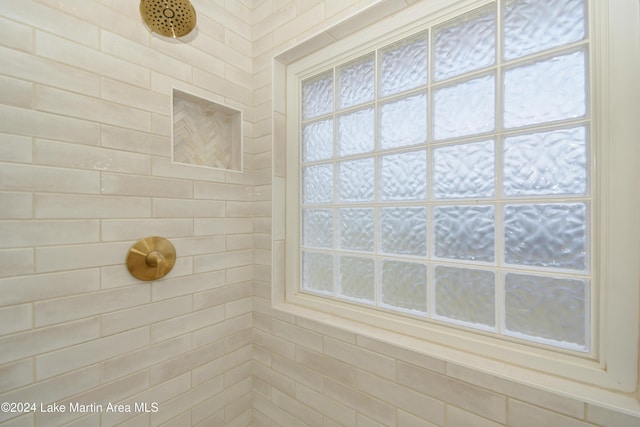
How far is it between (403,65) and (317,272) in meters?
0.95

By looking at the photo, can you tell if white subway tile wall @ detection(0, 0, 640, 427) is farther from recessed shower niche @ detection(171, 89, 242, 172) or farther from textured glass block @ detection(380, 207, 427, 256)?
textured glass block @ detection(380, 207, 427, 256)

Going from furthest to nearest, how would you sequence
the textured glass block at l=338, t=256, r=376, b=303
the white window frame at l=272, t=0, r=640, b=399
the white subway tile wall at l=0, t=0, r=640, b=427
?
the textured glass block at l=338, t=256, r=376, b=303, the white subway tile wall at l=0, t=0, r=640, b=427, the white window frame at l=272, t=0, r=640, b=399

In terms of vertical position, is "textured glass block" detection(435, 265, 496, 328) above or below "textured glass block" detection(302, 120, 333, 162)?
below

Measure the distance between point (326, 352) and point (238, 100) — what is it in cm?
125

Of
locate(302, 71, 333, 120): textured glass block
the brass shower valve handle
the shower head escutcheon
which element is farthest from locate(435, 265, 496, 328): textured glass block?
the shower head escutcheon

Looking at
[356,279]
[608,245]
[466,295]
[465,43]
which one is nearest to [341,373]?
[356,279]

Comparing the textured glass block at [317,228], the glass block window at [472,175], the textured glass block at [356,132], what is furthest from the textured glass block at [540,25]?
the textured glass block at [317,228]

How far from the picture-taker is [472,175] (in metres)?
0.82

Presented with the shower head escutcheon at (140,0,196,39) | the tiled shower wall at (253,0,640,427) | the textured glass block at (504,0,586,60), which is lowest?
the tiled shower wall at (253,0,640,427)

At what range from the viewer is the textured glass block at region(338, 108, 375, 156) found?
41.6 inches

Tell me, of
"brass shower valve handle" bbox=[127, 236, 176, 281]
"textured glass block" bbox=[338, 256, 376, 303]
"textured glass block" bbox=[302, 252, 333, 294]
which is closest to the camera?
"brass shower valve handle" bbox=[127, 236, 176, 281]

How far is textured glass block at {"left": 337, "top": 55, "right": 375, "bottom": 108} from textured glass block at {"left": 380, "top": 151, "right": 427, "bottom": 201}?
295mm

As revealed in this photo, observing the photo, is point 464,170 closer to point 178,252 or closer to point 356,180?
→ point 356,180

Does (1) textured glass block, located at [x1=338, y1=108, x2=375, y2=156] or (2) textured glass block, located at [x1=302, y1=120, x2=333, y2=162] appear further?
(2) textured glass block, located at [x1=302, y1=120, x2=333, y2=162]
